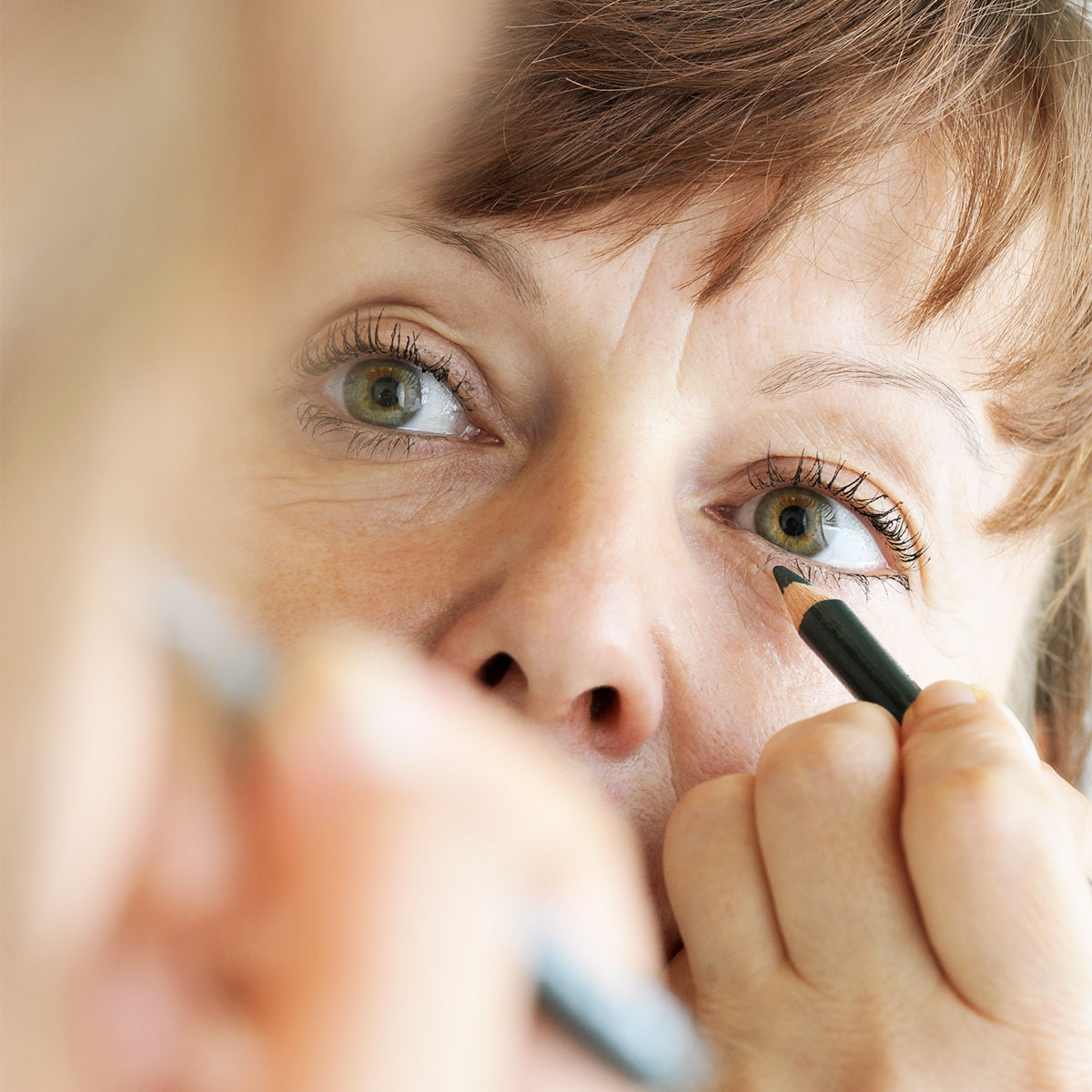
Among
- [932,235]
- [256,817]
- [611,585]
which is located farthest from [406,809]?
[932,235]

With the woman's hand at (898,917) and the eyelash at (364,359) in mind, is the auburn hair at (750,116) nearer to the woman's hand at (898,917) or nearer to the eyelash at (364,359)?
the eyelash at (364,359)

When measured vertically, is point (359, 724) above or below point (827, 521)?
below

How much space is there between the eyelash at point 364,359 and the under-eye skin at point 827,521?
0.56ft

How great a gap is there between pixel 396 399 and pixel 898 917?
0.39m

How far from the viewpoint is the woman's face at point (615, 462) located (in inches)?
21.1

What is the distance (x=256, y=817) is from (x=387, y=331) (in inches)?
15.0

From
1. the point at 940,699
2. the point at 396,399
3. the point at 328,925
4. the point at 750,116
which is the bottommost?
the point at 328,925

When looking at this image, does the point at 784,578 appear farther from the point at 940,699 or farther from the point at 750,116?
the point at 750,116

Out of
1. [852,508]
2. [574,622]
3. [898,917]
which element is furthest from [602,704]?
[852,508]

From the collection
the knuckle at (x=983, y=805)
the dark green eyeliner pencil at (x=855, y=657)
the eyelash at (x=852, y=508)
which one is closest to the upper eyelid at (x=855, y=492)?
the eyelash at (x=852, y=508)

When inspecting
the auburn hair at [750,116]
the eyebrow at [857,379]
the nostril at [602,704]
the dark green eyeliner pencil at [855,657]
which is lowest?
the nostril at [602,704]

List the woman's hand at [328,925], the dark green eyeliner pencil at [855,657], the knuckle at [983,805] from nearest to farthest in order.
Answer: the woman's hand at [328,925], the knuckle at [983,805], the dark green eyeliner pencil at [855,657]

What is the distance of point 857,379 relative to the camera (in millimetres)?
649

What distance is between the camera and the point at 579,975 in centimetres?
42
